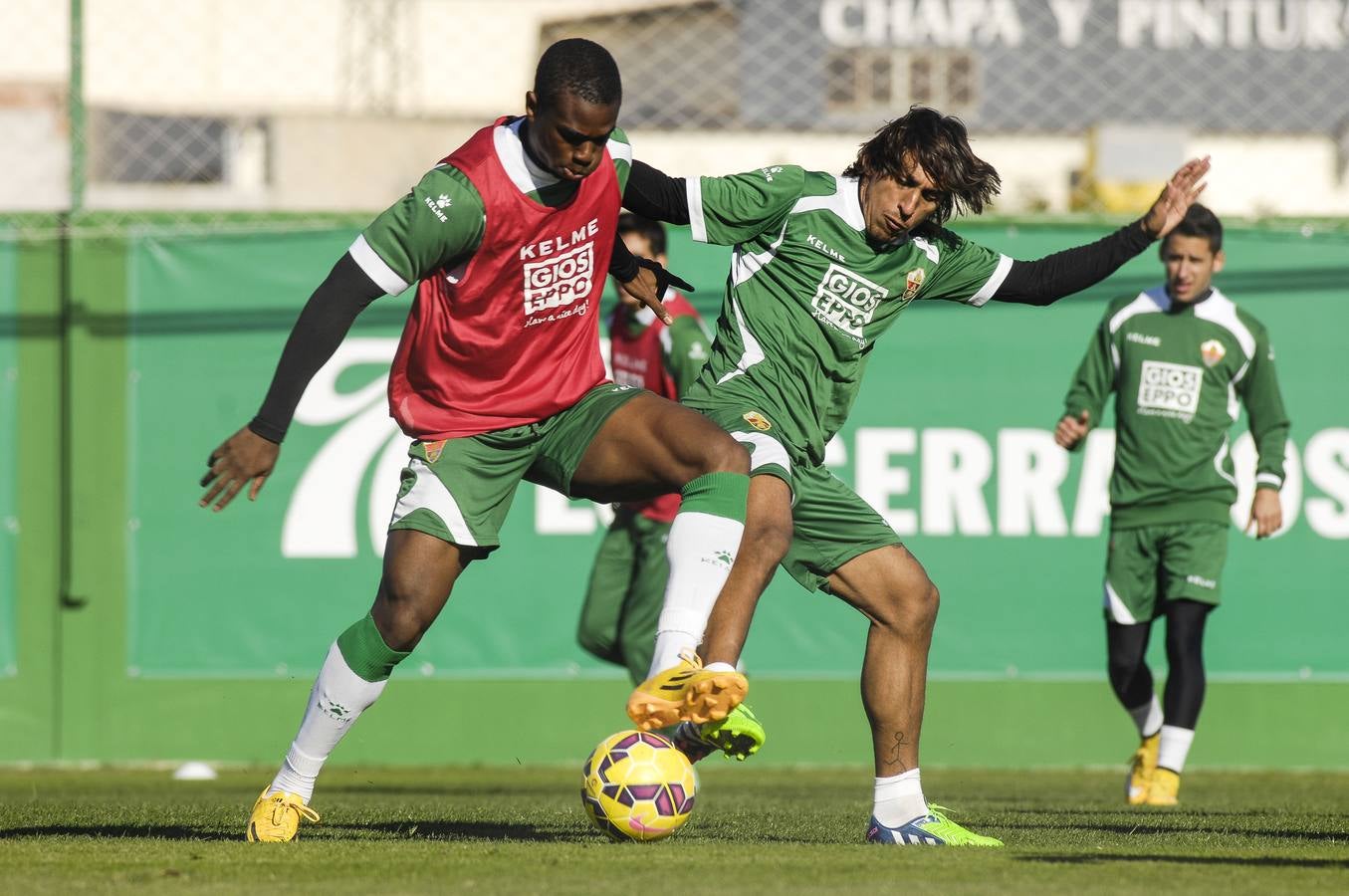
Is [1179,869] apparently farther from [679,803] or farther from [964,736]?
[964,736]

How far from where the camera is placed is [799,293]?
589 centimetres

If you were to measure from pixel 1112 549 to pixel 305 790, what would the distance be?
4.23m

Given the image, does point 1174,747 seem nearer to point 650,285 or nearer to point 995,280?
point 995,280

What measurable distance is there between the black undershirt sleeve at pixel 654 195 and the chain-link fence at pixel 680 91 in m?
4.97

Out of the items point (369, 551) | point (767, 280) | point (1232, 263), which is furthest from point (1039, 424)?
point (767, 280)

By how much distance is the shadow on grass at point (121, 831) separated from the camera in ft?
18.5

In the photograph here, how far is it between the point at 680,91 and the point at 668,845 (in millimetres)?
10813

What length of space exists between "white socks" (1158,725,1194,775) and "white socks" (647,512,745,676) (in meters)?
3.70

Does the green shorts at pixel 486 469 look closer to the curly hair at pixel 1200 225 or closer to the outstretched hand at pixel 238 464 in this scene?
the outstretched hand at pixel 238 464

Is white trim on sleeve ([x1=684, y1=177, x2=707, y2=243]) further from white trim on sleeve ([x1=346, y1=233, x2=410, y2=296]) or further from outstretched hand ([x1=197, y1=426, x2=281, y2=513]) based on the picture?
outstretched hand ([x1=197, y1=426, x2=281, y2=513])

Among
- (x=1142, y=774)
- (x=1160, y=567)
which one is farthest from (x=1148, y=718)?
(x=1160, y=567)

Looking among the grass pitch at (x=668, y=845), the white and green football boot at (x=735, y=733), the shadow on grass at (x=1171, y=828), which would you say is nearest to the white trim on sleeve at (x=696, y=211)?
the white and green football boot at (x=735, y=733)

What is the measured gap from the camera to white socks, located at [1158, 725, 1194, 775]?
8.20 meters

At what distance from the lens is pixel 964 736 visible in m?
10.3
